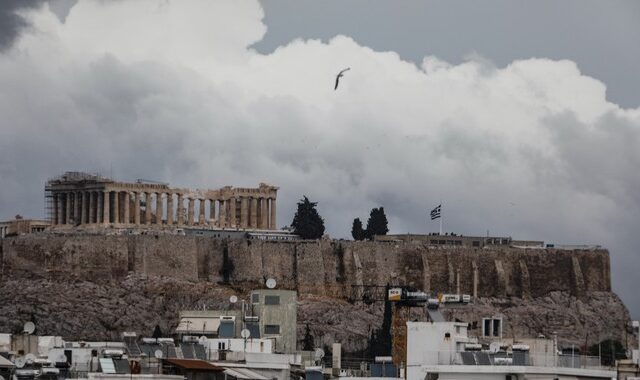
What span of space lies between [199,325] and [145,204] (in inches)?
2199

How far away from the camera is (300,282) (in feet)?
424

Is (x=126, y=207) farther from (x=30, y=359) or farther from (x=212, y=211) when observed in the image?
(x=30, y=359)

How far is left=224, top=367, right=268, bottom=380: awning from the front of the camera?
5938 cm

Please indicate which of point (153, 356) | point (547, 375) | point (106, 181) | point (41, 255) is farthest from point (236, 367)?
point (106, 181)

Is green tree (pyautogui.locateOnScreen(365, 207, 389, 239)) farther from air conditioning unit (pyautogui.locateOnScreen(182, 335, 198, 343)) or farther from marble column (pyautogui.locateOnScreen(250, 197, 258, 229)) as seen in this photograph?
air conditioning unit (pyautogui.locateOnScreen(182, 335, 198, 343))

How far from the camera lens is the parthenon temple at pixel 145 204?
132500mm

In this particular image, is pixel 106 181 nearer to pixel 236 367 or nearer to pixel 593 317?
pixel 593 317

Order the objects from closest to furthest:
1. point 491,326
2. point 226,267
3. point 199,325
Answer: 1. point 491,326
2. point 199,325
3. point 226,267

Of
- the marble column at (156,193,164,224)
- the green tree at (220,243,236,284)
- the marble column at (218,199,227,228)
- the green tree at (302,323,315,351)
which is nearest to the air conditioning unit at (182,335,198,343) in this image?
the green tree at (302,323,315,351)

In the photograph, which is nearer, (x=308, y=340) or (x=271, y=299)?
(x=271, y=299)

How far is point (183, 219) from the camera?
5394 inches

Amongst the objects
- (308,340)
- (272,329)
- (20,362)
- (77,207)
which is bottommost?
(20,362)

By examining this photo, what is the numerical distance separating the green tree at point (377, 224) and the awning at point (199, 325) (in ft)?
186

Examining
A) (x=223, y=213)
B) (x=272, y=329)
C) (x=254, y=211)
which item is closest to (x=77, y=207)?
(x=223, y=213)
